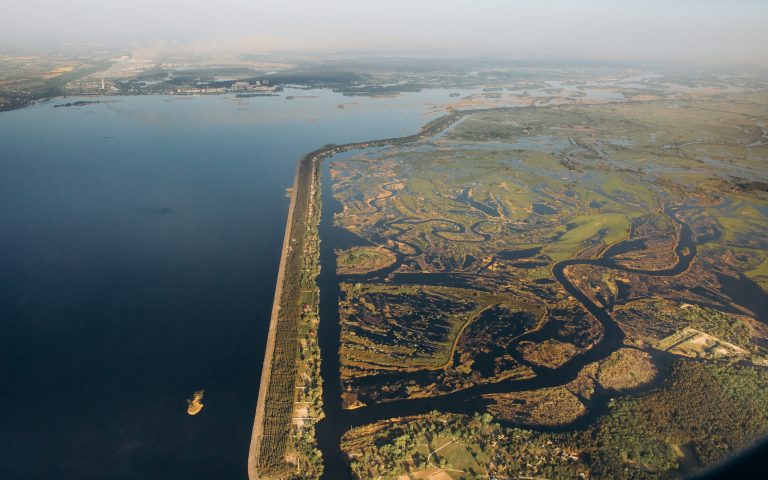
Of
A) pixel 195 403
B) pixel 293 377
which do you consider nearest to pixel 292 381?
pixel 293 377

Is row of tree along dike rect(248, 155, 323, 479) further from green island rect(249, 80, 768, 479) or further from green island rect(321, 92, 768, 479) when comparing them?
green island rect(321, 92, 768, 479)

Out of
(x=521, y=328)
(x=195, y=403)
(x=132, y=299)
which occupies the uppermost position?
(x=132, y=299)

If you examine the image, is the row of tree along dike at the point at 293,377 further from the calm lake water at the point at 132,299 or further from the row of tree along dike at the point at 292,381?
the calm lake water at the point at 132,299

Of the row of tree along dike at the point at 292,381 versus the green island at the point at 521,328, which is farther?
the green island at the point at 521,328

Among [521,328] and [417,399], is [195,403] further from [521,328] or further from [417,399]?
[521,328]

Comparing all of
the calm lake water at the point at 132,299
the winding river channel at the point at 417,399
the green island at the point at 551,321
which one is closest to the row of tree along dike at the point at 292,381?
the winding river channel at the point at 417,399

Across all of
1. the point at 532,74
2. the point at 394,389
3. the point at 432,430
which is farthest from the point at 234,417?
the point at 532,74

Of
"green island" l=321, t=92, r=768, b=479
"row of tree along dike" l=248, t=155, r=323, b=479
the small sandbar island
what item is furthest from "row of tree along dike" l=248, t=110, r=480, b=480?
the small sandbar island
